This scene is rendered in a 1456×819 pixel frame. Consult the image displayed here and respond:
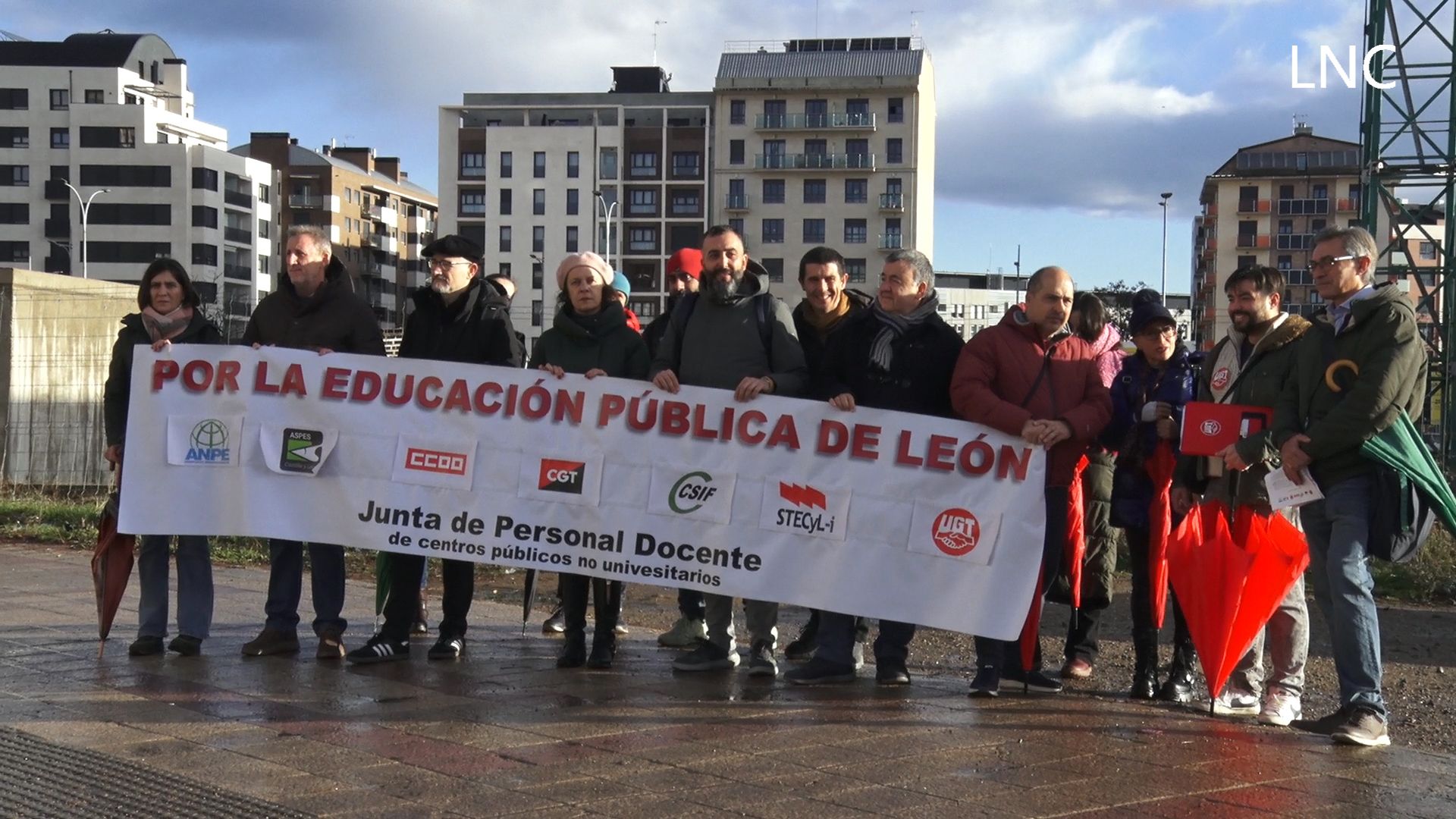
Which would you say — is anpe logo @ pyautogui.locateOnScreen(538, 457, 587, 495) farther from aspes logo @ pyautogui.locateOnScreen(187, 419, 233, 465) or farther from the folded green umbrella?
the folded green umbrella

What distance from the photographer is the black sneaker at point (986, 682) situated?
7.42 metres

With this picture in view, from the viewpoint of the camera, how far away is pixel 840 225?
118438 mm

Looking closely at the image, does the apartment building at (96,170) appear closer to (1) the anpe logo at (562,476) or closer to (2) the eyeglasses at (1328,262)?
(1) the anpe logo at (562,476)

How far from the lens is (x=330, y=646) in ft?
26.9

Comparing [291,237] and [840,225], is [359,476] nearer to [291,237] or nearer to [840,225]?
[291,237]

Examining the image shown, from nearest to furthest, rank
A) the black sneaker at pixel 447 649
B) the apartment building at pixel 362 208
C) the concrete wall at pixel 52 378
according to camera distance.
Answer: the black sneaker at pixel 447 649, the concrete wall at pixel 52 378, the apartment building at pixel 362 208

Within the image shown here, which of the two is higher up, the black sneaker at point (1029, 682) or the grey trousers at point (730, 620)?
the grey trousers at point (730, 620)

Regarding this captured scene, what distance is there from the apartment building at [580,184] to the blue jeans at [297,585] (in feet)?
363

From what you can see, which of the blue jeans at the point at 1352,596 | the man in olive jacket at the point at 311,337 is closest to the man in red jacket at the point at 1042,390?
the blue jeans at the point at 1352,596

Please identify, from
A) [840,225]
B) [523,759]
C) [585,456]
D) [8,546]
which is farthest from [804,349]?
[840,225]

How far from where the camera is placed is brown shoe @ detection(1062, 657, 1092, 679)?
810cm

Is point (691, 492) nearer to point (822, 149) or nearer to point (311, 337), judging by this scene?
point (311, 337)

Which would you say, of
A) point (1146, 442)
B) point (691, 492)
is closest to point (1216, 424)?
point (1146, 442)

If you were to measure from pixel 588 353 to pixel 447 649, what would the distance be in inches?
66.5
